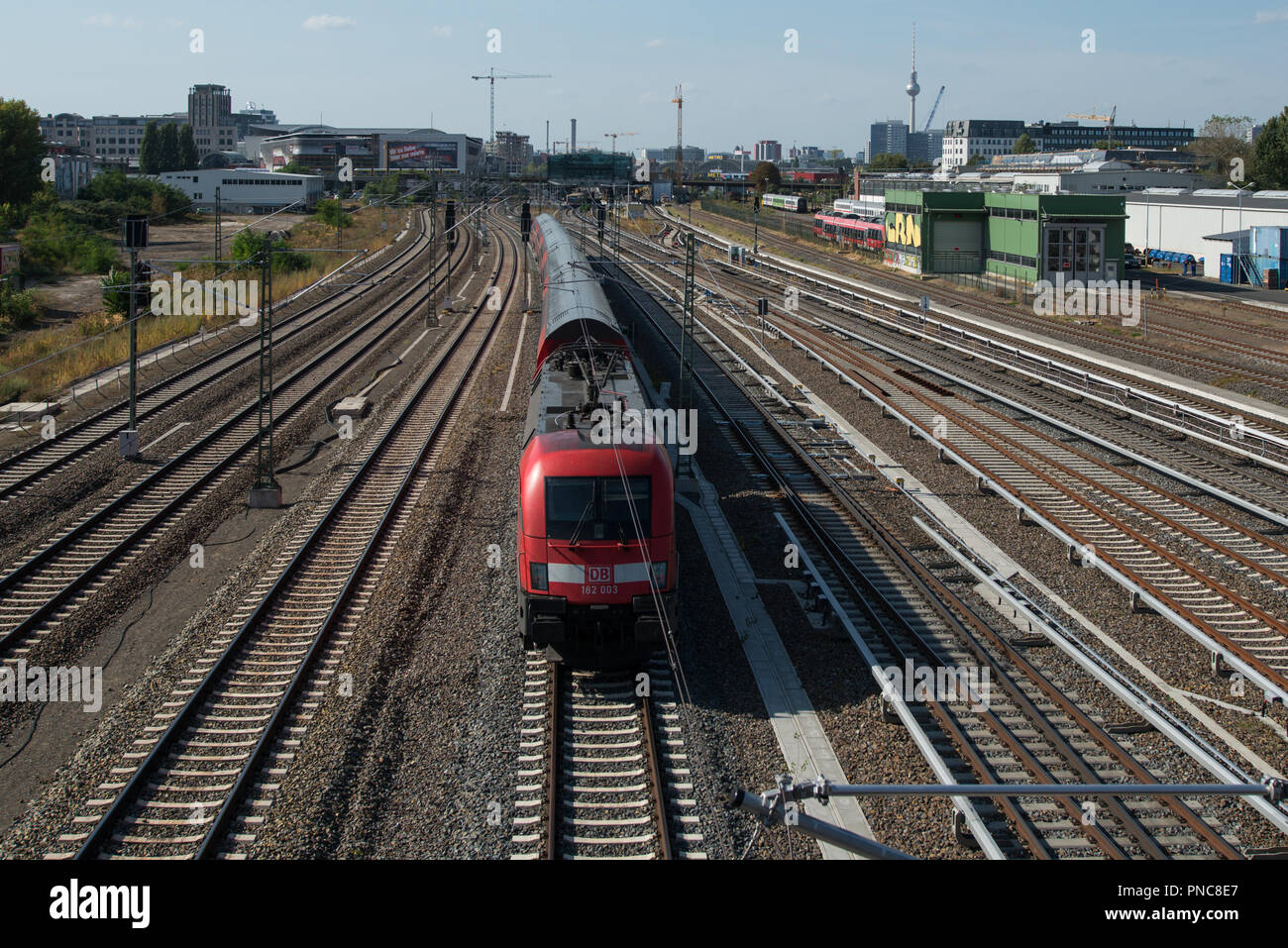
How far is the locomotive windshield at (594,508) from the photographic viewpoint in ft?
36.5

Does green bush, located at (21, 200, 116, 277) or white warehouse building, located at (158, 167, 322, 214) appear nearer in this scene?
green bush, located at (21, 200, 116, 277)

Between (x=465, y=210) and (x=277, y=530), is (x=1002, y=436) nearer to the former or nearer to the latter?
(x=277, y=530)

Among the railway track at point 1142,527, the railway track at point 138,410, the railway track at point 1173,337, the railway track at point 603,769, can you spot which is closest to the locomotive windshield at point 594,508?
the railway track at point 603,769

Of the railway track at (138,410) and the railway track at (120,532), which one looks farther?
the railway track at (138,410)

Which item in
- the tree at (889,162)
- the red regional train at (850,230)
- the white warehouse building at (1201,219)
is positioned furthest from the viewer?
the tree at (889,162)

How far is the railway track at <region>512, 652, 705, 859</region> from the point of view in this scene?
8469mm

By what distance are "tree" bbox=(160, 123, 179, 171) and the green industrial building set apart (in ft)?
318

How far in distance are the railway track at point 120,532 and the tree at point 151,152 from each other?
110 metres

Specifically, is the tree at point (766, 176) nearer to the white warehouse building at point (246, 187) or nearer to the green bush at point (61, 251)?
the white warehouse building at point (246, 187)

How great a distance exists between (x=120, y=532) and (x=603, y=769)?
10.6m

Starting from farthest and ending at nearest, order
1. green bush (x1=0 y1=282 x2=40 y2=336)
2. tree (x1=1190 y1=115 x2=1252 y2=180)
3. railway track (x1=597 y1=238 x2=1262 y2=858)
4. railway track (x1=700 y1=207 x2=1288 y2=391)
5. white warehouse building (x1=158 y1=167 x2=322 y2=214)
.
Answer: white warehouse building (x1=158 y1=167 x2=322 y2=214) < tree (x1=1190 y1=115 x2=1252 y2=180) < green bush (x1=0 y1=282 x2=40 y2=336) < railway track (x1=700 y1=207 x2=1288 y2=391) < railway track (x1=597 y1=238 x2=1262 y2=858)

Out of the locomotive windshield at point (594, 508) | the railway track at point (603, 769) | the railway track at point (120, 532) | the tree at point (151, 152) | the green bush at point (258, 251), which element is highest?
the tree at point (151, 152)

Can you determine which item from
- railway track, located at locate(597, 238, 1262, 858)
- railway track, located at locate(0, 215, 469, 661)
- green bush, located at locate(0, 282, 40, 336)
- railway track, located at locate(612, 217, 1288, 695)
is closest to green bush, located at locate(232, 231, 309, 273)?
green bush, located at locate(0, 282, 40, 336)

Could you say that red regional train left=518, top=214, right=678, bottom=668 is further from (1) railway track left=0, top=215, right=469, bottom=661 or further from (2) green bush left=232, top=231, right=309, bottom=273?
(2) green bush left=232, top=231, right=309, bottom=273
